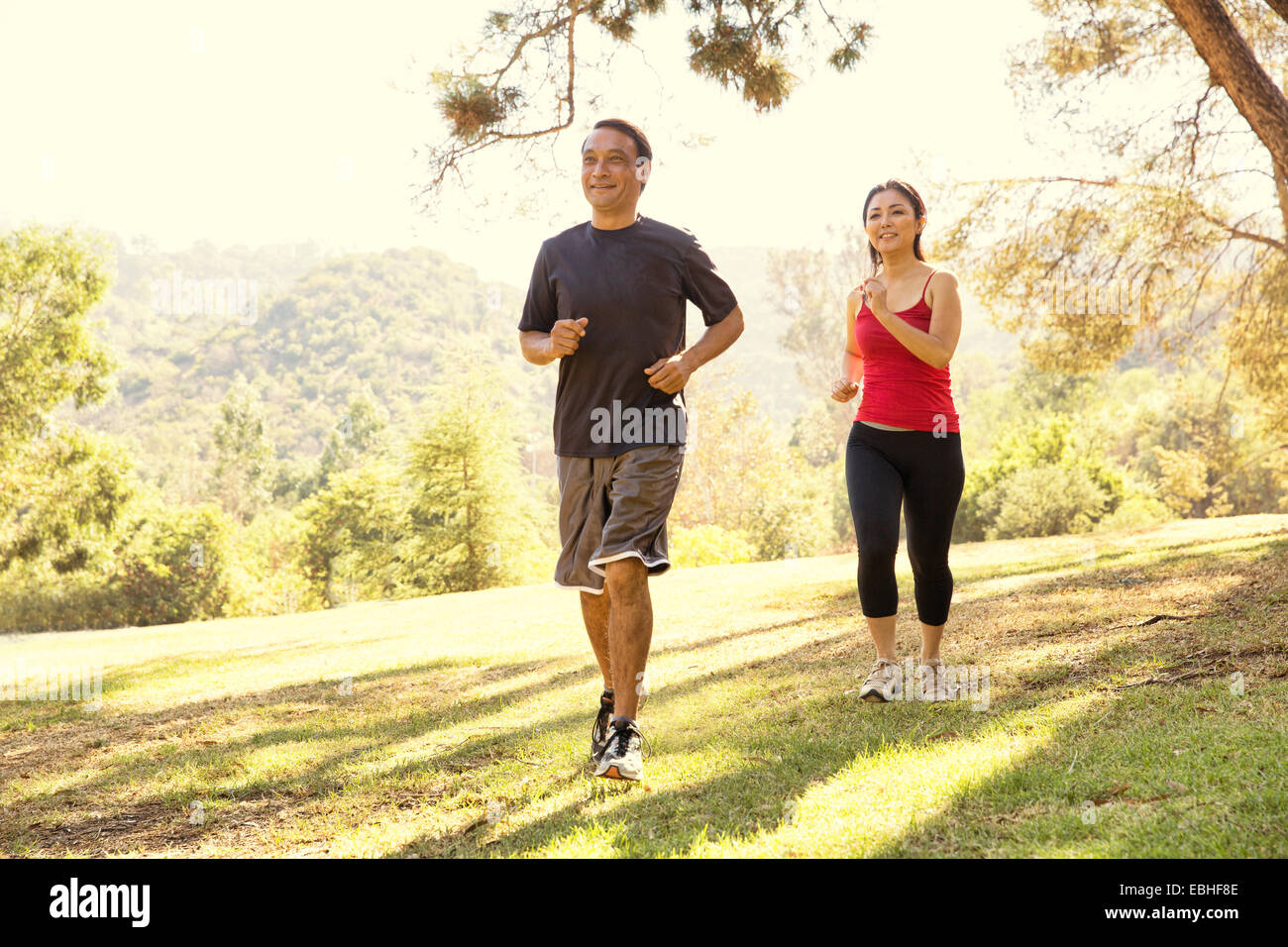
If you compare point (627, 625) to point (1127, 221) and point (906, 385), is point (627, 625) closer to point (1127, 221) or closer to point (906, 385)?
point (906, 385)

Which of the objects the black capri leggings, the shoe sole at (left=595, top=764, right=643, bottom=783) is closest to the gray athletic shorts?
the shoe sole at (left=595, top=764, right=643, bottom=783)

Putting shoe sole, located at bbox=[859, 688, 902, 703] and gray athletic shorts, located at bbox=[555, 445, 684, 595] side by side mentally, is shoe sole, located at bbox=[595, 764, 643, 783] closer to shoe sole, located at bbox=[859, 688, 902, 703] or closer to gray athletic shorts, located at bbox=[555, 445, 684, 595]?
gray athletic shorts, located at bbox=[555, 445, 684, 595]

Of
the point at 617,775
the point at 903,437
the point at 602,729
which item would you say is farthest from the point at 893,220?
the point at 617,775

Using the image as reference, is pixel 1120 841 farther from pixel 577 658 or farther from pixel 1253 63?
pixel 1253 63

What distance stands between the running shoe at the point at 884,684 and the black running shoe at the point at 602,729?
117cm

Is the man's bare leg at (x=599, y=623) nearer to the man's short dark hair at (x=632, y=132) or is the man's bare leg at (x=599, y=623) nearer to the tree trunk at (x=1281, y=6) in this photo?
the man's short dark hair at (x=632, y=132)

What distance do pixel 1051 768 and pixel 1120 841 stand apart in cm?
60

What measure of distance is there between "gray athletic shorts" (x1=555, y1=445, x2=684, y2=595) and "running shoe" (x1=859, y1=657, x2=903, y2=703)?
122 cm

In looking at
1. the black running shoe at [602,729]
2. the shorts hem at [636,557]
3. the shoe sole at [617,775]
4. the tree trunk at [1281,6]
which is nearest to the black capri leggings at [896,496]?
the shorts hem at [636,557]

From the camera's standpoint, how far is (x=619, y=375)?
3373 millimetres

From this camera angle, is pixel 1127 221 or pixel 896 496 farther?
pixel 1127 221

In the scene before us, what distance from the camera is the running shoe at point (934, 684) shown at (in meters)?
3.93

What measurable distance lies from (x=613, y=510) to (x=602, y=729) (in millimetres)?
817

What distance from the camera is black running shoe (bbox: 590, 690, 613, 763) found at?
3295 mm
